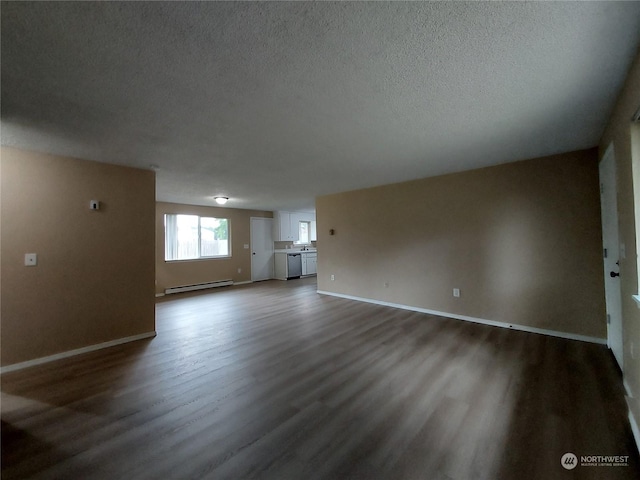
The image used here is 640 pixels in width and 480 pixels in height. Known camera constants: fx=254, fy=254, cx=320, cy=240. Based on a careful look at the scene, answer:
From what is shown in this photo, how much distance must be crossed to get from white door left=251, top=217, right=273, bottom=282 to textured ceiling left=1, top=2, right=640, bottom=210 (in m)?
5.22

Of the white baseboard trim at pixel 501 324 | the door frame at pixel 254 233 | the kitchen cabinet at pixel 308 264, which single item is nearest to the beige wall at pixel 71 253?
the white baseboard trim at pixel 501 324

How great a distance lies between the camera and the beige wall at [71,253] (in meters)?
2.63

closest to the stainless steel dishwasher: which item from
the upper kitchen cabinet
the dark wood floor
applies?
the upper kitchen cabinet

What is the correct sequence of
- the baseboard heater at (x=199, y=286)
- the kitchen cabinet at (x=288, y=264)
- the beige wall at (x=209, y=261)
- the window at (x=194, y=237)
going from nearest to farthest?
the beige wall at (x=209, y=261) → the baseboard heater at (x=199, y=286) → the window at (x=194, y=237) → the kitchen cabinet at (x=288, y=264)

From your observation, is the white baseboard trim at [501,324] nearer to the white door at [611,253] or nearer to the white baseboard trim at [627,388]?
the white door at [611,253]

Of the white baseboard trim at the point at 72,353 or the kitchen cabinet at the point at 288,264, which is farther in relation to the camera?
the kitchen cabinet at the point at 288,264

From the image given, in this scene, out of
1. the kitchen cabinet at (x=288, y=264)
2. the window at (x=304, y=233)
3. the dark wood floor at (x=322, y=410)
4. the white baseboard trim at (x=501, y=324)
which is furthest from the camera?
the window at (x=304, y=233)

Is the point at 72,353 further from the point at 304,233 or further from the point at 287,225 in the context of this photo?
the point at 304,233

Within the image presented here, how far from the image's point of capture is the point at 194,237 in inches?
269

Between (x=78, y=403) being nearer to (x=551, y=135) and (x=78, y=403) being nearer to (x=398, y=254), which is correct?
(x=398, y=254)

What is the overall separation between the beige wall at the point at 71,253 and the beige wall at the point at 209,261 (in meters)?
3.00

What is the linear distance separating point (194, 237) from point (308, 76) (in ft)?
20.5

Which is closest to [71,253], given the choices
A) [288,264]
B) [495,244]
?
[495,244]

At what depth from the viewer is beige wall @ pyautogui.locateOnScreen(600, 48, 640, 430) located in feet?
5.20
